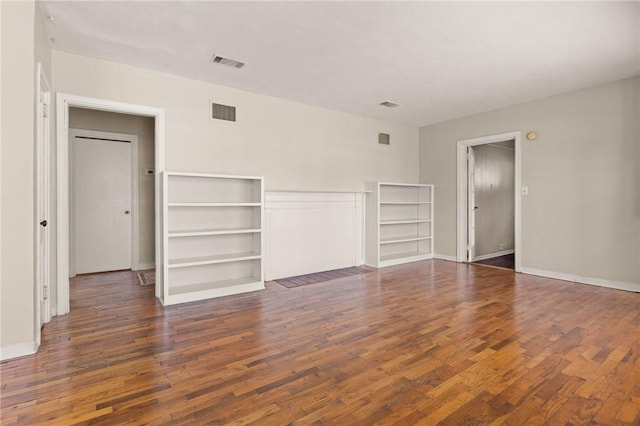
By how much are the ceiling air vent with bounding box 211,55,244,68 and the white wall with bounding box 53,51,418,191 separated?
2.20 ft

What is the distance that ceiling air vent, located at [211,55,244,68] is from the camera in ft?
11.6

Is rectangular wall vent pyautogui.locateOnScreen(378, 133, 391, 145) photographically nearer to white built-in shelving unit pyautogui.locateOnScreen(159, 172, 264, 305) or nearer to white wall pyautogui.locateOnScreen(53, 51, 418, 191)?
white wall pyautogui.locateOnScreen(53, 51, 418, 191)

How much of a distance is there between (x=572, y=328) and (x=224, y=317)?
313 cm

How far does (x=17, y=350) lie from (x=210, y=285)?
1.88 metres

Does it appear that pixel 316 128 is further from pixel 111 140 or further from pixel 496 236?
pixel 496 236

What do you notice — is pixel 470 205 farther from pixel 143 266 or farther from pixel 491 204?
pixel 143 266

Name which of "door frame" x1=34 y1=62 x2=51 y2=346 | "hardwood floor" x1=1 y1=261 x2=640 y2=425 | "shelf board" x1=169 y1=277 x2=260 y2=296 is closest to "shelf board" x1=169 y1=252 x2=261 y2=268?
"shelf board" x1=169 y1=277 x2=260 y2=296

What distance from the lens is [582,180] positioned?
4.55 meters

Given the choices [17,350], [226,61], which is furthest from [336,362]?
[226,61]

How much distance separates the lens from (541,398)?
1.86 meters

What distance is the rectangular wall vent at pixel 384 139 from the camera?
6.18 metres

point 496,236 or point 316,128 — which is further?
point 496,236

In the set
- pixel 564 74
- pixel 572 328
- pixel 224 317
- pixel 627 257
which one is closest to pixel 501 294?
pixel 572 328

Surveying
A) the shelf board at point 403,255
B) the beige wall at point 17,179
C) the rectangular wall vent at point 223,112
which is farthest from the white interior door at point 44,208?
the shelf board at point 403,255
